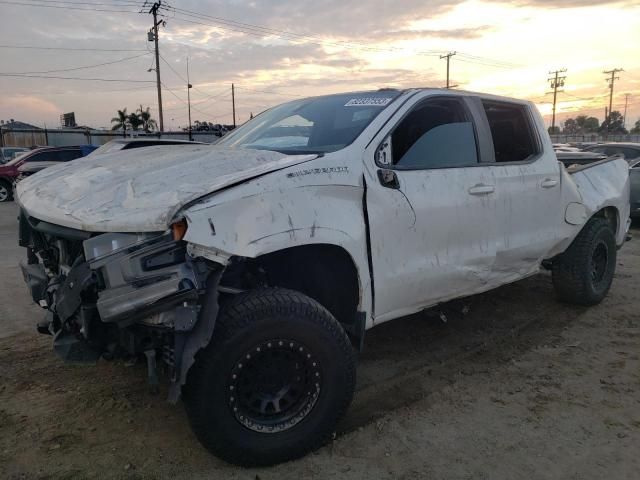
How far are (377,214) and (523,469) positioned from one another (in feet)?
5.05

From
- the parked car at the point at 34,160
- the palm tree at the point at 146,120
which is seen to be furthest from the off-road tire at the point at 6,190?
the palm tree at the point at 146,120

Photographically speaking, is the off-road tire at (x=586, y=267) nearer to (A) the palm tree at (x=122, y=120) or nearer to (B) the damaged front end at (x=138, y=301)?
(B) the damaged front end at (x=138, y=301)

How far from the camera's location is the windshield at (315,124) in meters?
3.41

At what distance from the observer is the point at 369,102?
144 inches

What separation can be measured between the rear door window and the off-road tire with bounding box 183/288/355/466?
7.30 ft

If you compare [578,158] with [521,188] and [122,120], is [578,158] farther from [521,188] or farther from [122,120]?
[122,120]

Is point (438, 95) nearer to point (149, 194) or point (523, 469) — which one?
point (149, 194)

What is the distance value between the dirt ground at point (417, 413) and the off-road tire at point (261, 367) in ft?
0.44

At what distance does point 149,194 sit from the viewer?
2633 mm

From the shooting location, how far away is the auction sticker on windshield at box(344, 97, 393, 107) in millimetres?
3569

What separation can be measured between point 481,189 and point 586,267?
205 cm

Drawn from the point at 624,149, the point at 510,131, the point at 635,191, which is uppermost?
the point at 510,131

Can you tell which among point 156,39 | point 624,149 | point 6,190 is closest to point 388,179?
point 624,149

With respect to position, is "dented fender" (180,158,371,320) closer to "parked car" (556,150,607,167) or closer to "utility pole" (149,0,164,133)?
"parked car" (556,150,607,167)
